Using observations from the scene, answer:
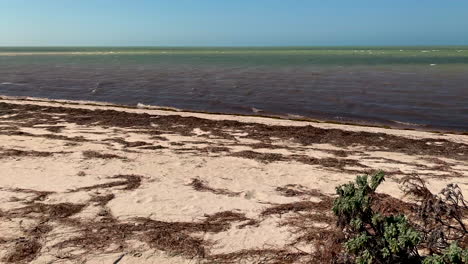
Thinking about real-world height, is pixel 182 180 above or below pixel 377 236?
below

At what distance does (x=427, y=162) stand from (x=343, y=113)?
30.7 ft

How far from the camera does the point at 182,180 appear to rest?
8742 millimetres

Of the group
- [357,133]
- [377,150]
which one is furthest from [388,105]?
[377,150]

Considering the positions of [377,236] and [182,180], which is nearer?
[377,236]

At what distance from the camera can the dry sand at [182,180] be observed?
588 cm

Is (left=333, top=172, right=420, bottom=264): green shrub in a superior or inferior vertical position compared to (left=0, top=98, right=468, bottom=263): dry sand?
superior

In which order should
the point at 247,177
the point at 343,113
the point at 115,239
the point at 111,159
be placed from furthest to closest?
1. the point at 343,113
2. the point at 111,159
3. the point at 247,177
4. the point at 115,239

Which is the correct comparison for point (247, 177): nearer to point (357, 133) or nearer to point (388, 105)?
point (357, 133)

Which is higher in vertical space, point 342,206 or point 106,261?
point 342,206

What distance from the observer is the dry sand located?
5879 millimetres

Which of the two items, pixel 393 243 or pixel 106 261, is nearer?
pixel 393 243

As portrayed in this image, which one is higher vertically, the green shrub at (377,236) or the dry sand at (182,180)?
the green shrub at (377,236)

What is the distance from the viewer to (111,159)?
1022 cm

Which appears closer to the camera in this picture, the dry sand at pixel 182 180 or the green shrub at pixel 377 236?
the green shrub at pixel 377 236
